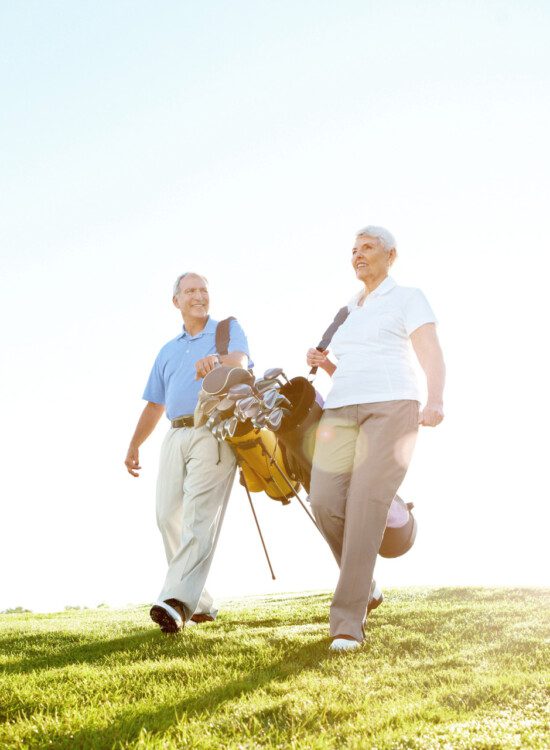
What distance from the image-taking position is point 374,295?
5.79 metres

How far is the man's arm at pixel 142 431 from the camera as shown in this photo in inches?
291

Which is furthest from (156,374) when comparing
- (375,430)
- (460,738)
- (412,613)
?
(460,738)

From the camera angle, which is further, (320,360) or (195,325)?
(195,325)

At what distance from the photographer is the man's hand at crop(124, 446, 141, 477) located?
7.41 m

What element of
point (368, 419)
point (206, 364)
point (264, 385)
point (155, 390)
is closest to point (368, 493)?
point (368, 419)

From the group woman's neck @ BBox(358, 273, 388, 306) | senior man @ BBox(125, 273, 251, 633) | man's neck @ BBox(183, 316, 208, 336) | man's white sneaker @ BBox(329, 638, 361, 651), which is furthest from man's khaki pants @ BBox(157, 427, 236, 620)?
woman's neck @ BBox(358, 273, 388, 306)

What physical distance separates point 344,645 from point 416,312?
2374mm

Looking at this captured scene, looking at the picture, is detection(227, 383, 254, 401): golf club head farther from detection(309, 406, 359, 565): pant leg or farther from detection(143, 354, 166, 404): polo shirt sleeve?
detection(143, 354, 166, 404): polo shirt sleeve

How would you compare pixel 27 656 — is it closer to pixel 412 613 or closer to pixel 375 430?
pixel 375 430

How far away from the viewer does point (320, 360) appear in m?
6.20

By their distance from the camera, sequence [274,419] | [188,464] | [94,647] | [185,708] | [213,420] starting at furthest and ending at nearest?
[188,464]
[213,420]
[274,419]
[94,647]
[185,708]

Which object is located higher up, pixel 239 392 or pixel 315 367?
pixel 315 367

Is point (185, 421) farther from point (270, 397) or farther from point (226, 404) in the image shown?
point (270, 397)

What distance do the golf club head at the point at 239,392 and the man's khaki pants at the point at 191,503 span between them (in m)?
0.69
